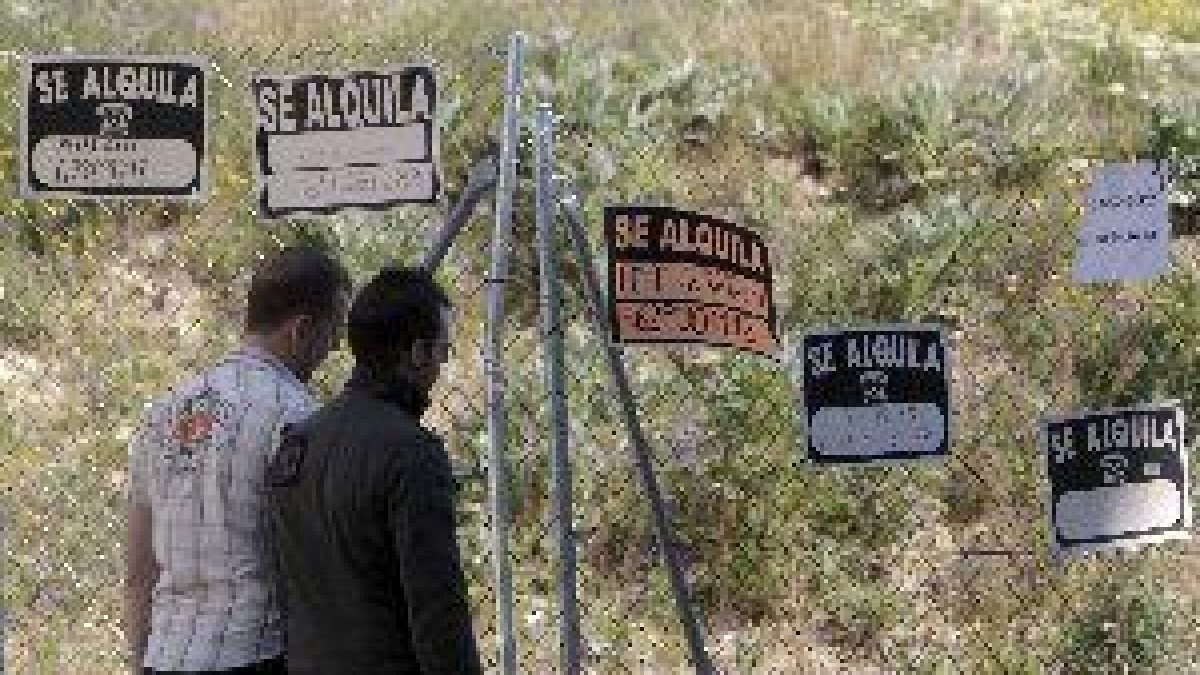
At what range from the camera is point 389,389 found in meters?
3.73

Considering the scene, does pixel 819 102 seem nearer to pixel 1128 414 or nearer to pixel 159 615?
pixel 1128 414

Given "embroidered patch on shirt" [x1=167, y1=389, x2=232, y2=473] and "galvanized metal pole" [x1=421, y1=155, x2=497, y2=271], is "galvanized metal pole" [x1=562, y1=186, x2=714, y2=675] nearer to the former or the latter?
"galvanized metal pole" [x1=421, y1=155, x2=497, y2=271]

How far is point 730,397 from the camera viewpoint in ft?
25.0

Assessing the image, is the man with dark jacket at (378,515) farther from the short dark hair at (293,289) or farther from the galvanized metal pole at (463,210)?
the galvanized metal pole at (463,210)

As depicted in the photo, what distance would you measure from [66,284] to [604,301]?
3691 millimetres

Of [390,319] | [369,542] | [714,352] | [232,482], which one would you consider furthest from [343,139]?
[714,352]

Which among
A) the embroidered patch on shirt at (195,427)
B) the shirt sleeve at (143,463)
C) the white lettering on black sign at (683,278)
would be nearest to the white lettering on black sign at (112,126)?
the white lettering on black sign at (683,278)

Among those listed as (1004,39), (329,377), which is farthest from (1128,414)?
(1004,39)

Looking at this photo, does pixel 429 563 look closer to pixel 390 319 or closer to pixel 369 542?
pixel 369 542

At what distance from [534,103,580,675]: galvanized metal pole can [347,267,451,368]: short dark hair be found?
4.27 ft

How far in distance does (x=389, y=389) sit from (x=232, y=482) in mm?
463

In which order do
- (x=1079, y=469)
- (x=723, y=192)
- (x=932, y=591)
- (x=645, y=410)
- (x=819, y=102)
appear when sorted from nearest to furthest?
(x=1079, y=469) → (x=932, y=591) → (x=645, y=410) → (x=723, y=192) → (x=819, y=102)

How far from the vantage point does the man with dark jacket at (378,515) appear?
11.6ft

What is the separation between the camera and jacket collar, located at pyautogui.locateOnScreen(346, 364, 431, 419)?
12.2ft
